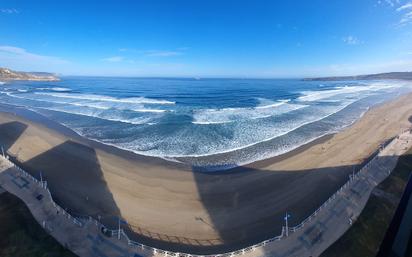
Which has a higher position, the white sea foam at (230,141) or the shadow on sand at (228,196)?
the white sea foam at (230,141)

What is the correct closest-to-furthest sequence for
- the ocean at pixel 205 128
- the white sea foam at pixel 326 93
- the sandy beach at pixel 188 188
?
1. the sandy beach at pixel 188 188
2. the ocean at pixel 205 128
3. the white sea foam at pixel 326 93

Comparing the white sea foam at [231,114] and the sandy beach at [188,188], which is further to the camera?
the white sea foam at [231,114]

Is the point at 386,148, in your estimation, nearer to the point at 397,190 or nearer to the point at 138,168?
the point at 397,190

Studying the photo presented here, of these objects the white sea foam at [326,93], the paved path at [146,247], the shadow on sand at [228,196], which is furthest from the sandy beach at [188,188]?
the white sea foam at [326,93]

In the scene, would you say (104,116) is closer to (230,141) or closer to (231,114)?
(231,114)

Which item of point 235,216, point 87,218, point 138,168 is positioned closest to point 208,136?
point 138,168

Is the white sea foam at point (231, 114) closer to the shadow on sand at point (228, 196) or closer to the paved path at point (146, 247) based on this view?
the shadow on sand at point (228, 196)

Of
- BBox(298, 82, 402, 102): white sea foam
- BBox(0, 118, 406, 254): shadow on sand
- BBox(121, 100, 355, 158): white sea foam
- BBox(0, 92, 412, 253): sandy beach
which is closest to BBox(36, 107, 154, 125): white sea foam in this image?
BBox(121, 100, 355, 158): white sea foam
